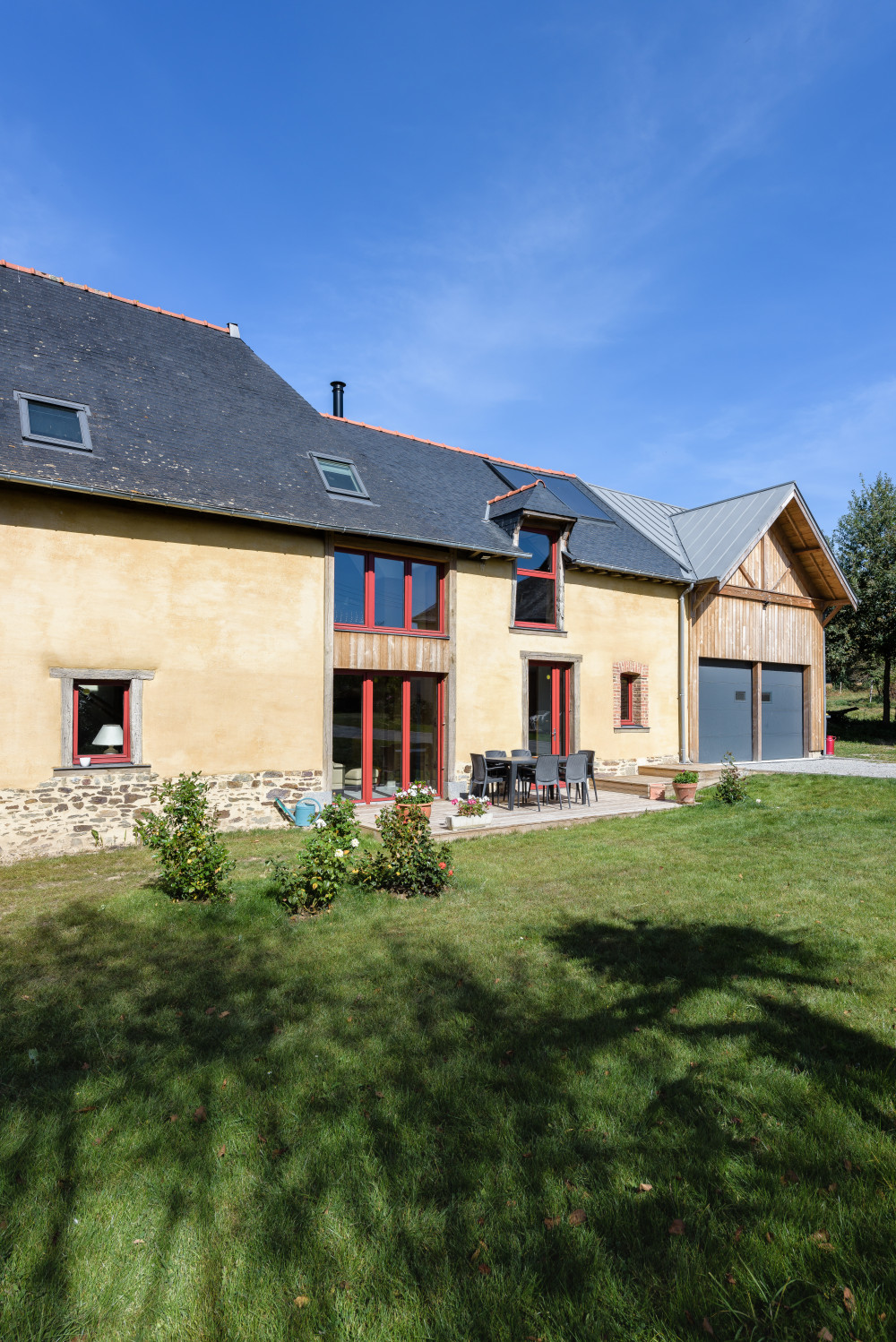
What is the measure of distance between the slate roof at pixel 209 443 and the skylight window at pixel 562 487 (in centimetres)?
47

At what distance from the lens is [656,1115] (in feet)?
10.1

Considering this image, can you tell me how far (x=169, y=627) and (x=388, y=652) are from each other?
3761 millimetres

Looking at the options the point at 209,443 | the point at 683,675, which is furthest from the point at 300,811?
the point at 683,675

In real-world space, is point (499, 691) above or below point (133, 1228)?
above

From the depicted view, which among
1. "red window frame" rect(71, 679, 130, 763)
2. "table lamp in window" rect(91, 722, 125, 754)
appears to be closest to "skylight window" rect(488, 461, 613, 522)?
"red window frame" rect(71, 679, 130, 763)

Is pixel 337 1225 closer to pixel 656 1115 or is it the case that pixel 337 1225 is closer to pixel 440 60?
pixel 656 1115

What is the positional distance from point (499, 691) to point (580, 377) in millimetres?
8204

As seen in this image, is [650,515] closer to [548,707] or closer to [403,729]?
[548,707]

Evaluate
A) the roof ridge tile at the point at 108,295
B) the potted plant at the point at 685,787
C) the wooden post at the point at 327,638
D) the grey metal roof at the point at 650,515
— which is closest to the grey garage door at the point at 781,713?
the grey metal roof at the point at 650,515

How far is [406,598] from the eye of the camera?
1273cm

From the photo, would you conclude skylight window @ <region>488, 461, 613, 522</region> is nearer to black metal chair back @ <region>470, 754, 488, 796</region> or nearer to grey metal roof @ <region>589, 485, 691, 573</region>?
grey metal roof @ <region>589, 485, 691, 573</region>

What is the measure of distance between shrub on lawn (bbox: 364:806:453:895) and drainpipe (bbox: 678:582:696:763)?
36.1 ft

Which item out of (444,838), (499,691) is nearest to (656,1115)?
(444,838)

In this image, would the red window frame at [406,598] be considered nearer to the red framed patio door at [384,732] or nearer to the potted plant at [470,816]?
the red framed patio door at [384,732]
